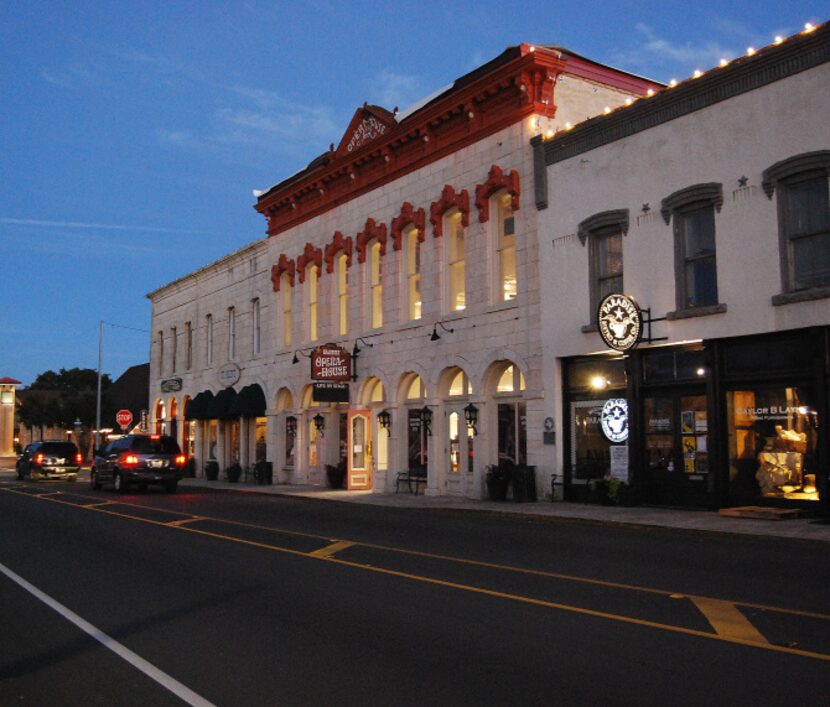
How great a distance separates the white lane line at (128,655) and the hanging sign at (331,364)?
1800 centimetres

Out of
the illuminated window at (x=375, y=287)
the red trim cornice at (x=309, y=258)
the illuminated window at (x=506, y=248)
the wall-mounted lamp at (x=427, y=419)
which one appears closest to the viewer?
the illuminated window at (x=506, y=248)

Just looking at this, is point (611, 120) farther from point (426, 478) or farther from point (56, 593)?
point (56, 593)

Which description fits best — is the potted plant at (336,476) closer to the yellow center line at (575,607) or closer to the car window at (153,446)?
the car window at (153,446)

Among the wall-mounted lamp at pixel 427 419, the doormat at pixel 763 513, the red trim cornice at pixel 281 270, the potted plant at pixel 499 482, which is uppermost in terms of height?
the red trim cornice at pixel 281 270

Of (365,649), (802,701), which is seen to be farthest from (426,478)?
(802,701)

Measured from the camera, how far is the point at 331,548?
519 inches

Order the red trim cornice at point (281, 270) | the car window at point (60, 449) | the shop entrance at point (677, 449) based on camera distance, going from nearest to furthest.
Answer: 1. the shop entrance at point (677, 449)
2. the red trim cornice at point (281, 270)
3. the car window at point (60, 449)

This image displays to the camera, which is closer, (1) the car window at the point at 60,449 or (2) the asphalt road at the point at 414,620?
(2) the asphalt road at the point at 414,620

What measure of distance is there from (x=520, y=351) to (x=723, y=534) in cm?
882

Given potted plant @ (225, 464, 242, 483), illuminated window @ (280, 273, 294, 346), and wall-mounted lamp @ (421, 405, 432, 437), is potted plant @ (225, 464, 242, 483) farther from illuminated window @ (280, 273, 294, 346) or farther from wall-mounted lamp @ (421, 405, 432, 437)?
wall-mounted lamp @ (421, 405, 432, 437)

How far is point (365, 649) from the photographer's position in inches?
273

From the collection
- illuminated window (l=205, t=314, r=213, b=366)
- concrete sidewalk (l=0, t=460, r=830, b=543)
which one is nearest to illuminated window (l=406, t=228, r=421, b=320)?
concrete sidewalk (l=0, t=460, r=830, b=543)

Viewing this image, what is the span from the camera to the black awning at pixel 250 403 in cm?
3472

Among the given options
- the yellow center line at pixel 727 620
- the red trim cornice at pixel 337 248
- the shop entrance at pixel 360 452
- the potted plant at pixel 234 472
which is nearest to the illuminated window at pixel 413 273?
the red trim cornice at pixel 337 248
